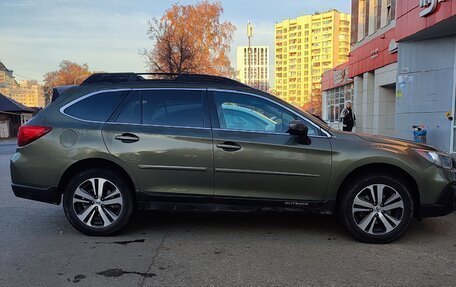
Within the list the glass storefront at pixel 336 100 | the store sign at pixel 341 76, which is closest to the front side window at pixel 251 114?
the glass storefront at pixel 336 100

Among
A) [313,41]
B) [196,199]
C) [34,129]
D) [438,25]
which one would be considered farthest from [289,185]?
[313,41]

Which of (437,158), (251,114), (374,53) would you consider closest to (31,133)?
(251,114)

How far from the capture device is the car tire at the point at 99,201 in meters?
5.04

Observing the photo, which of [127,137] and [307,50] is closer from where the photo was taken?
[127,137]

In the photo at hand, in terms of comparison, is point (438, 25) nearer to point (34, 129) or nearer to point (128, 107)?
point (128, 107)

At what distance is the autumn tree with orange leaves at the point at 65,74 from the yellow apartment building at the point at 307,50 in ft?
135

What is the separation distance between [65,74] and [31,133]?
86339 mm

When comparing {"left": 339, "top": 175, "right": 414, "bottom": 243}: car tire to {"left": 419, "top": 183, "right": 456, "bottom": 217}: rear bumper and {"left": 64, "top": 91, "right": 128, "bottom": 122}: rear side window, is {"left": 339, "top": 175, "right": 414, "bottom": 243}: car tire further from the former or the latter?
{"left": 64, "top": 91, "right": 128, "bottom": 122}: rear side window

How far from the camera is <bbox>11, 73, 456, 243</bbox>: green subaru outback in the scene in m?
4.84

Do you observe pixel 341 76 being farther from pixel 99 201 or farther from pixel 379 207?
pixel 99 201

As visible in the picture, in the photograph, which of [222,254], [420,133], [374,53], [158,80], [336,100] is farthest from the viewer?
[336,100]

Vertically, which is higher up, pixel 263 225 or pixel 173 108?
pixel 173 108

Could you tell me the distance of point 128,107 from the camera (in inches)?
204

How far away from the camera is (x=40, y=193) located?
5.09 m
